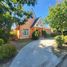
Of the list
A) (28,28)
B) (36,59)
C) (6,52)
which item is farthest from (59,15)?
(28,28)

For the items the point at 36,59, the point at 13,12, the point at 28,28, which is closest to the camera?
the point at 13,12

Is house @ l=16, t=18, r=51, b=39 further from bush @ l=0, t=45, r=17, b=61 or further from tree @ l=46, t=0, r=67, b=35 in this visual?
bush @ l=0, t=45, r=17, b=61

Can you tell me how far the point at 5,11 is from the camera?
17.3 m

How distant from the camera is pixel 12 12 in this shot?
18297mm

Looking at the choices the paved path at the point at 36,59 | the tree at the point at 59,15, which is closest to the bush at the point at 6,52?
the paved path at the point at 36,59

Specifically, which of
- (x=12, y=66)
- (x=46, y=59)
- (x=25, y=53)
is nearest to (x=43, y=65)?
(x=46, y=59)

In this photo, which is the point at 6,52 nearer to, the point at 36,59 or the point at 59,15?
the point at 36,59

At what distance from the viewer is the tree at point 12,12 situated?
16866 mm

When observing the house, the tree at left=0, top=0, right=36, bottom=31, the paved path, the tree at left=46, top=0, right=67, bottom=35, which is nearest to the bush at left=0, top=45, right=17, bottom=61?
the paved path

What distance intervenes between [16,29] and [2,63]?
24210 millimetres

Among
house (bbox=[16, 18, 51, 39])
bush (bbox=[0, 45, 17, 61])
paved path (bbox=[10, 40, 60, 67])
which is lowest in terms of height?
paved path (bbox=[10, 40, 60, 67])

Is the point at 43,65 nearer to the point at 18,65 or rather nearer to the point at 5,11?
the point at 18,65

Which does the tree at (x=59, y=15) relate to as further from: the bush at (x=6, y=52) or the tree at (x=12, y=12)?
the bush at (x=6, y=52)

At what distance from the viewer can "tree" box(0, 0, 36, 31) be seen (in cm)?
1687
